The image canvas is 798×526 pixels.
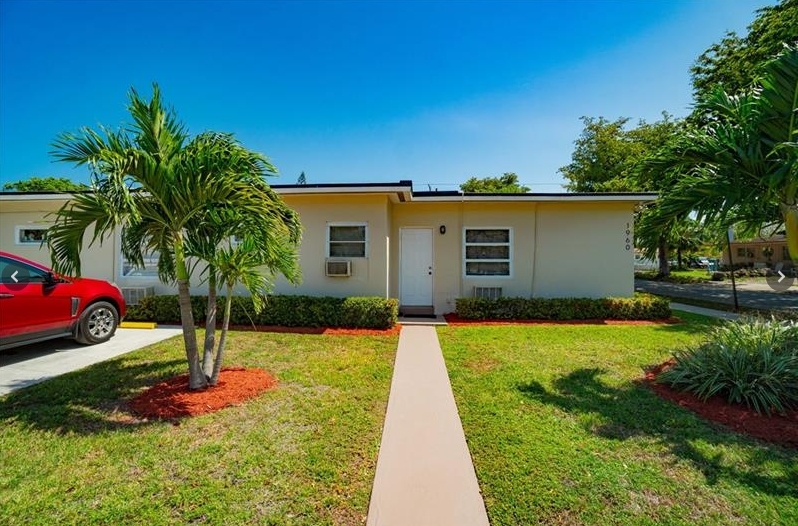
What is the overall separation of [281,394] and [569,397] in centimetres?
355

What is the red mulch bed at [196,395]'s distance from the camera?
3.67 metres

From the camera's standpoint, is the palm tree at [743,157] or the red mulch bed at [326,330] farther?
the red mulch bed at [326,330]

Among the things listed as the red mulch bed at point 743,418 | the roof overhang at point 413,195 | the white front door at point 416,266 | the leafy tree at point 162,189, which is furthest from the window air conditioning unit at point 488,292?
the leafy tree at point 162,189

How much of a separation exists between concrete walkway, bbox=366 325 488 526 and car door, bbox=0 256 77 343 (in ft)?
19.0

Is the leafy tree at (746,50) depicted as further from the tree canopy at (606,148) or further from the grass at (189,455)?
the grass at (189,455)

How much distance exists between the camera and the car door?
500cm

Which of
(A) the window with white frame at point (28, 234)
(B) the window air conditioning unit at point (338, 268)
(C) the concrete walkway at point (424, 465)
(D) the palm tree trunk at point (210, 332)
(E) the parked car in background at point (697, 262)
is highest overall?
(A) the window with white frame at point (28, 234)

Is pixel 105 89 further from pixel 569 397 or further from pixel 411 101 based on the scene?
pixel 569 397

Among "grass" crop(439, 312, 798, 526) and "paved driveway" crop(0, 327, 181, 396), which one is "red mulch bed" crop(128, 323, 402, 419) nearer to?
"paved driveway" crop(0, 327, 181, 396)

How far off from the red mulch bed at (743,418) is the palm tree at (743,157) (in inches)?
86.7

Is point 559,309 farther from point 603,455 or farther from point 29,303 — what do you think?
point 29,303

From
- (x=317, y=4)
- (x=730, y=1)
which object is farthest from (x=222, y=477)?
(x=730, y=1)

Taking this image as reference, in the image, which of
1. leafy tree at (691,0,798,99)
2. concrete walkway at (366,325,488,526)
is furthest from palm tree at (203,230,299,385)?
leafy tree at (691,0,798,99)

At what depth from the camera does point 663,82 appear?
842cm
